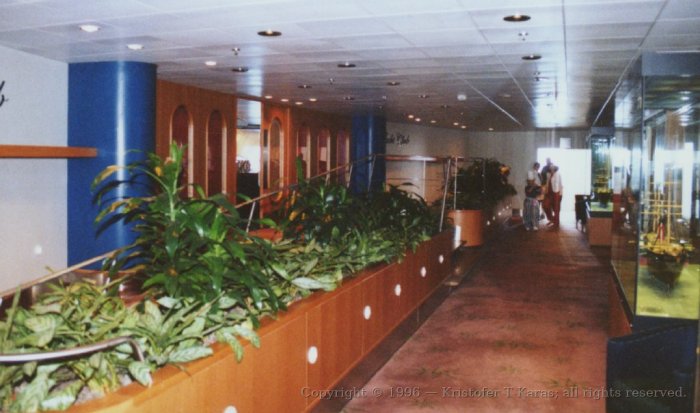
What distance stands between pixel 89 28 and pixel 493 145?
55.1 ft

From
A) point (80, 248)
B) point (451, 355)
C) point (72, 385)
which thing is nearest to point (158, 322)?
point (72, 385)

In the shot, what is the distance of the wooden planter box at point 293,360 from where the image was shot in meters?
2.14

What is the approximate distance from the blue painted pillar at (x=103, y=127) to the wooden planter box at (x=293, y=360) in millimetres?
3347

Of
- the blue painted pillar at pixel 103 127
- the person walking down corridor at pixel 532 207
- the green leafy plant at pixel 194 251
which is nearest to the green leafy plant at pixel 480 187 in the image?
the person walking down corridor at pixel 532 207

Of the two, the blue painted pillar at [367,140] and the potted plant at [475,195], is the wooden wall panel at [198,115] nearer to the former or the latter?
the potted plant at [475,195]

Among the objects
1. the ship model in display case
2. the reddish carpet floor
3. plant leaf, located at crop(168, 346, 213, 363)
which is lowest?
the reddish carpet floor

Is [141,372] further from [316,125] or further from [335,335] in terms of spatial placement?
[316,125]

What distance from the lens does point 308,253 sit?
4.09 m

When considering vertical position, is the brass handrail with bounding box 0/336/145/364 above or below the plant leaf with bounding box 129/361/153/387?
above

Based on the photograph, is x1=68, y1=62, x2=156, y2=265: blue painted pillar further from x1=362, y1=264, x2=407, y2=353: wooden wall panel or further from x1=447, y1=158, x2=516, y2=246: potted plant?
x1=447, y1=158, x2=516, y2=246: potted plant

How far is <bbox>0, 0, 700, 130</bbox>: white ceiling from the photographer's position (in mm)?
4371

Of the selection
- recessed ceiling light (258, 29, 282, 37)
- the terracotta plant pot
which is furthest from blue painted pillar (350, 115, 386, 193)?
recessed ceiling light (258, 29, 282, 37)

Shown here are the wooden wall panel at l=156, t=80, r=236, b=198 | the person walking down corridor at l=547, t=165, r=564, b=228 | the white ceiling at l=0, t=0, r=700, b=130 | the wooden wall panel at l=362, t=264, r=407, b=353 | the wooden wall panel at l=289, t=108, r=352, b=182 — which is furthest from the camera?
the person walking down corridor at l=547, t=165, r=564, b=228

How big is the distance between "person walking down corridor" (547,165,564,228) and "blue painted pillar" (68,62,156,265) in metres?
9.99
